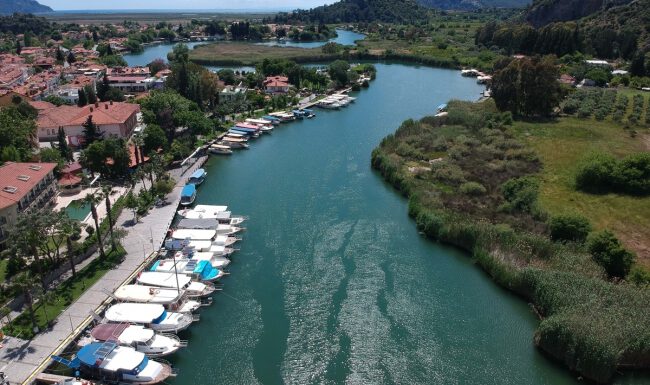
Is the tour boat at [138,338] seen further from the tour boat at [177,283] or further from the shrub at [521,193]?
the shrub at [521,193]

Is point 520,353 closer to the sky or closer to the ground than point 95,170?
closer to the ground

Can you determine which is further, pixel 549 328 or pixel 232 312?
pixel 232 312

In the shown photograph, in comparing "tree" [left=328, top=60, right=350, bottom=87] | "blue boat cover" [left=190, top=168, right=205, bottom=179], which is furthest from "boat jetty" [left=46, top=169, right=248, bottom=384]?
"tree" [left=328, top=60, right=350, bottom=87]

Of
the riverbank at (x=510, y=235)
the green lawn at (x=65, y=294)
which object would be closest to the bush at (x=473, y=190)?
the riverbank at (x=510, y=235)

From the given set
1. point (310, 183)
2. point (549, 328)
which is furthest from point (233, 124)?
point (549, 328)

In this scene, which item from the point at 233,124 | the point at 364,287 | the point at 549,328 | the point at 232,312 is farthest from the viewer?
the point at 233,124

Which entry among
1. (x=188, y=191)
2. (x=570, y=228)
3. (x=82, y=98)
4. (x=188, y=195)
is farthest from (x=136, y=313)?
(x=82, y=98)

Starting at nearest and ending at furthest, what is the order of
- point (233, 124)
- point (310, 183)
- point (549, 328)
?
point (549, 328)
point (310, 183)
point (233, 124)

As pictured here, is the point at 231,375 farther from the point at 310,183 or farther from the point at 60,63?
the point at 60,63
